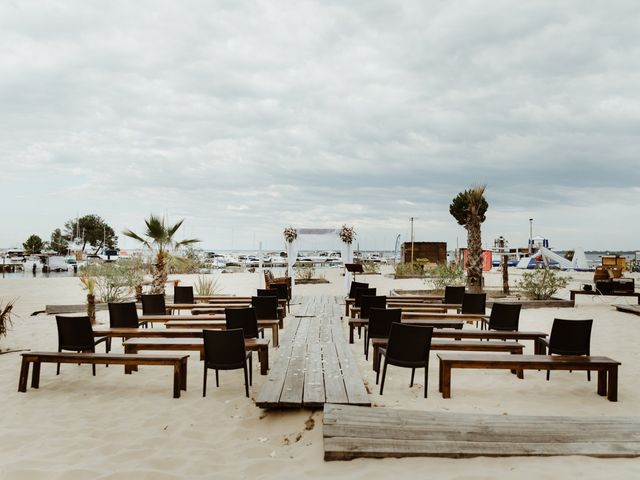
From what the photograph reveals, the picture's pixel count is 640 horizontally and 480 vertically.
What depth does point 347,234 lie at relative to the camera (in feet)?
54.1

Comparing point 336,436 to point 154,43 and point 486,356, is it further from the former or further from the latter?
point 154,43

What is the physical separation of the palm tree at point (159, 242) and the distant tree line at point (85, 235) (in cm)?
6563

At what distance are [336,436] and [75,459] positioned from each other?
2.08m

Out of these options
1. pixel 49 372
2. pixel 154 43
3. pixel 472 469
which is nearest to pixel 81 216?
pixel 154 43

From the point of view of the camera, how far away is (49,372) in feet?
21.0

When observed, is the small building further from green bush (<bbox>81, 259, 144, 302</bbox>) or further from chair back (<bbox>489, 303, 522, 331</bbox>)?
chair back (<bbox>489, 303, 522, 331</bbox>)

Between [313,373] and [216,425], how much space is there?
1469mm

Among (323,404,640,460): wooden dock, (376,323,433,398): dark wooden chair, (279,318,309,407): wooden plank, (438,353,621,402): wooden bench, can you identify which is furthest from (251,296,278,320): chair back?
(323,404,640,460): wooden dock

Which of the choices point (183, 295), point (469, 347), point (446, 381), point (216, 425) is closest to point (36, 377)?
point (216, 425)

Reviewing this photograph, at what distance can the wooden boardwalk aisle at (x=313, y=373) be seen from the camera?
4594mm

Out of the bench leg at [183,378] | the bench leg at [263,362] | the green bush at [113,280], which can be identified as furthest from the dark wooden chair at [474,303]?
the green bush at [113,280]

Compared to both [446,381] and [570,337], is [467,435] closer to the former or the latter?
[446,381]

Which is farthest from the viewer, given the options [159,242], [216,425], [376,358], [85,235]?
[85,235]

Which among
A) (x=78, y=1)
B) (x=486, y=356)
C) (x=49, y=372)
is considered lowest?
(x=49, y=372)
